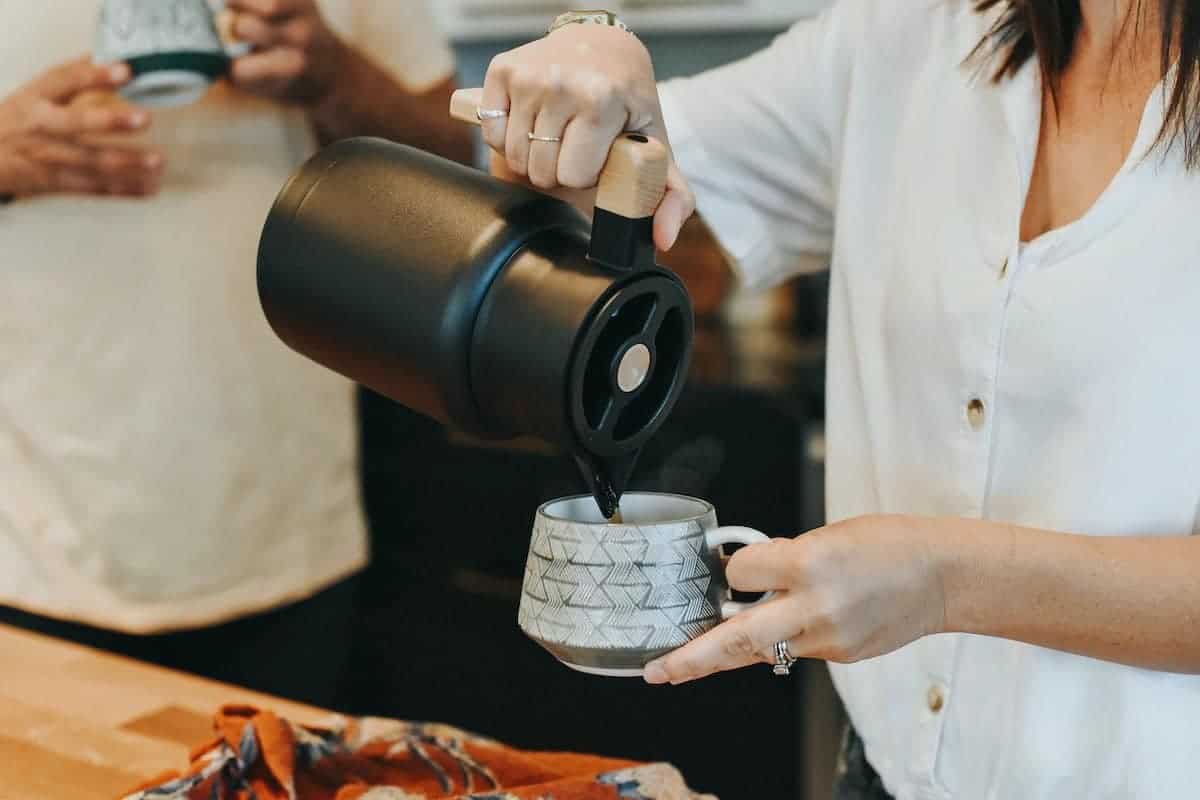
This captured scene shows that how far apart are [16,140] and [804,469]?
4.26ft

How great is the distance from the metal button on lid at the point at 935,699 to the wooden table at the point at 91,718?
441 mm

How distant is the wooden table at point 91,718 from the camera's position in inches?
38.4

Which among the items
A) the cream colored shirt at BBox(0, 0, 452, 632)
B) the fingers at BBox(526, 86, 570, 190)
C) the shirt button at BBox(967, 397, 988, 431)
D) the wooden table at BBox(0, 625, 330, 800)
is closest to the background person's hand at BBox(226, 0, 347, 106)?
the cream colored shirt at BBox(0, 0, 452, 632)

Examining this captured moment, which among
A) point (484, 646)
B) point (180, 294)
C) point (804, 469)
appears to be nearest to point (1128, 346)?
point (180, 294)

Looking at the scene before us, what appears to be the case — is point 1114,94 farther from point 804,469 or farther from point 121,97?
Answer: point 804,469

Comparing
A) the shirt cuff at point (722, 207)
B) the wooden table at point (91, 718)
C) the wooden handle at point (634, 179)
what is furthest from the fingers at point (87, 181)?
the wooden handle at point (634, 179)

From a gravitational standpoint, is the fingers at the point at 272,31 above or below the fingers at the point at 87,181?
above

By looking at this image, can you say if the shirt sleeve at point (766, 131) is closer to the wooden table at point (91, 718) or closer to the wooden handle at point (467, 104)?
the wooden handle at point (467, 104)

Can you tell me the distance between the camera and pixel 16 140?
143 centimetres

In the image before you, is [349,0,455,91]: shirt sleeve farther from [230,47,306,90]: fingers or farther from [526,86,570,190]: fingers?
[526,86,570,190]: fingers

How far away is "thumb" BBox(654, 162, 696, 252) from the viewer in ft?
2.64

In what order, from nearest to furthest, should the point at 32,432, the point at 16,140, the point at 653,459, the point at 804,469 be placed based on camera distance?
the point at 16,140
the point at 32,432
the point at 804,469
the point at 653,459

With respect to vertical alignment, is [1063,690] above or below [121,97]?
below

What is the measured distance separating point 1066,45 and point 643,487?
172cm
